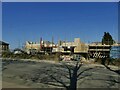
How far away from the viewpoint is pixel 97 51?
4069 centimetres

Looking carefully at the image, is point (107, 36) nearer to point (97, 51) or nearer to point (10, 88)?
point (97, 51)

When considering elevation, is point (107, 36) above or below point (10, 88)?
above

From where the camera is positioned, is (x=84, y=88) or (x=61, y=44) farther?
(x=61, y=44)

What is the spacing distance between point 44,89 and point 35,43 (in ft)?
162

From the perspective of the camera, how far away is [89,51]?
40.8 metres

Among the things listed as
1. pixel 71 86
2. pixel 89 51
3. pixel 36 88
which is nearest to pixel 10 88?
pixel 36 88

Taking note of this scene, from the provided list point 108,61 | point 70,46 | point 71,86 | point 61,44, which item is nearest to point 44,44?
point 61,44

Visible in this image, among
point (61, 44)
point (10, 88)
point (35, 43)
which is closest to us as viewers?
point (10, 88)

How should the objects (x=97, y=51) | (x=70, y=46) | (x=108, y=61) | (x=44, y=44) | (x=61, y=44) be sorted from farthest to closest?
(x=44, y=44) → (x=61, y=44) → (x=70, y=46) → (x=97, y=51) → (x=108, y=61)

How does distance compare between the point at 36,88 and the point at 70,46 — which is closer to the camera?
the point at 36,88

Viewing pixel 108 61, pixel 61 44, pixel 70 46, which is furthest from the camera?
pixel 61 44

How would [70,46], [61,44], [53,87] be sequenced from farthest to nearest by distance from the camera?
[61,44]
[70,46]
[53,87]

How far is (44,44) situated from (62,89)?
43.8 metres

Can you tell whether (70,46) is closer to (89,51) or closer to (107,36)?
(89,51)
